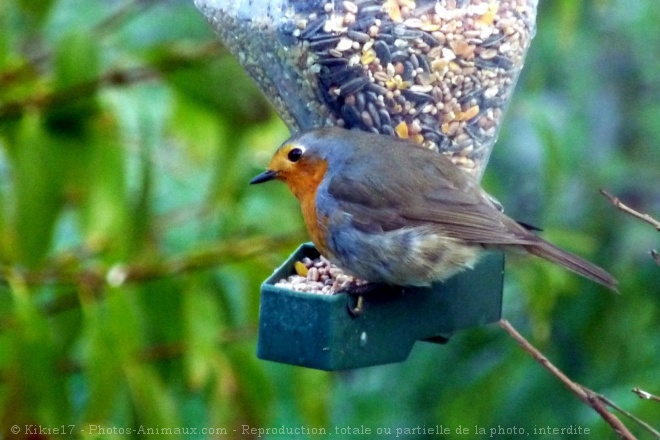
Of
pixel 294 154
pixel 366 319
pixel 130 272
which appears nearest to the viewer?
pixel 366 319

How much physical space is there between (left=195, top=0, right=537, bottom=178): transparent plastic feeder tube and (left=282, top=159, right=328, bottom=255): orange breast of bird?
15cm

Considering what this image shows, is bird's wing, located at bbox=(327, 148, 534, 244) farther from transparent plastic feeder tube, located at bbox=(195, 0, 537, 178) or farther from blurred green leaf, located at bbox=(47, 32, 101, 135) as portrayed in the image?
blurred green leaf, located at bbox=(47, 32, 101, 135)

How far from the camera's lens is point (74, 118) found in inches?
142

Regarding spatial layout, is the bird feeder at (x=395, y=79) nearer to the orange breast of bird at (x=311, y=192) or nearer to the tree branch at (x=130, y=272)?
the orange breast of bird at (x=311, y=192)

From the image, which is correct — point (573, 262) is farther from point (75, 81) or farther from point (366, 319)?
point (75, 81)

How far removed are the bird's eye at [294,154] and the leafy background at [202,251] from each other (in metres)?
0.64

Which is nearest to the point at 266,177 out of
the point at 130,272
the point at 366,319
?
the point at 366,319

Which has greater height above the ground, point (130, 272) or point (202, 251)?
point (130, 272)

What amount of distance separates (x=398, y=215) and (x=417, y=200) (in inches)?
2.8

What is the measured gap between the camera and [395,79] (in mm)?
3064

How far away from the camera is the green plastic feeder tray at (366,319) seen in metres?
2.81

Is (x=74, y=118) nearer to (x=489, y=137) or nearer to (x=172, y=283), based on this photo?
(x=172, y=283)

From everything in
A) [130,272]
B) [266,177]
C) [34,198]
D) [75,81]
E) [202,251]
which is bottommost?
[202,251]

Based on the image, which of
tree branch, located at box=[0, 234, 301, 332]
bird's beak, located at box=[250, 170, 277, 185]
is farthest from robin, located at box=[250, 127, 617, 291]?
tree branch, located at box=[0, 234, 301, 332]
